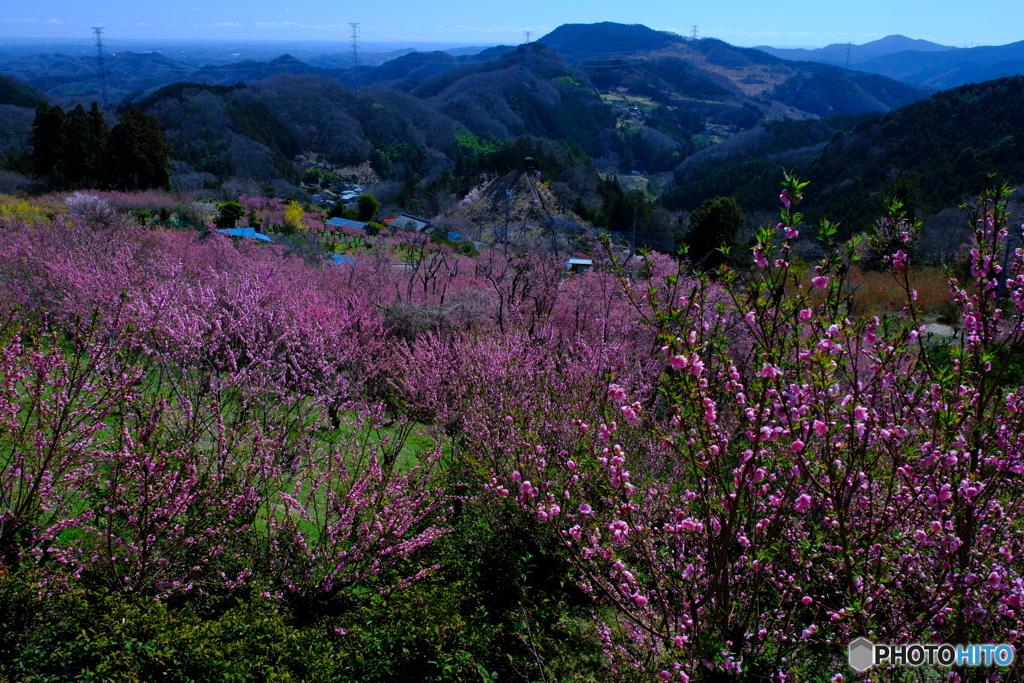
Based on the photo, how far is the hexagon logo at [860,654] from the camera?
3.16 m

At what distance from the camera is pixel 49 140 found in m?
34.5

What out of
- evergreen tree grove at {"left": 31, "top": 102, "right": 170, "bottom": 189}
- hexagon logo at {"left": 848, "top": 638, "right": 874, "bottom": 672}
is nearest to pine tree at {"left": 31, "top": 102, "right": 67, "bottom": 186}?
evergreen tree grove at {"left": 31, "top": 102, "right": 170, "bottom": 189}

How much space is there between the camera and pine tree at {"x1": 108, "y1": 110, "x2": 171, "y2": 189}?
122 ft

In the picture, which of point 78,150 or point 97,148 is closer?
point 78,150

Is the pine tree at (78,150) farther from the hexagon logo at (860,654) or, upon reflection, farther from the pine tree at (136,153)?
the hexagon logo at (860,654)

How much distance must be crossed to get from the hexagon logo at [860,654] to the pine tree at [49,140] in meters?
43.6

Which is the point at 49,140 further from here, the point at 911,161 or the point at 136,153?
the point at 911,161

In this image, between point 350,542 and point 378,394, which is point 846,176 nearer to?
point 378,394

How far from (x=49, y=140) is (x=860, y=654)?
4373 centimetres

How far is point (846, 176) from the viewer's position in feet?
184

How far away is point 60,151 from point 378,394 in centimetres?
3527

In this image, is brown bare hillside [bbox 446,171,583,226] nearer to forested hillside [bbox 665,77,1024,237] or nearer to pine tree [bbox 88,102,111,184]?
forested hillside [bbox 665,77,1024,237]

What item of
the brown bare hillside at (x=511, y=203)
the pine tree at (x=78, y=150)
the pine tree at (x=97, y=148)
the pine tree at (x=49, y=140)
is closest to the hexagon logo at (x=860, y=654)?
the brown bare hillside at (x=511, y=203)

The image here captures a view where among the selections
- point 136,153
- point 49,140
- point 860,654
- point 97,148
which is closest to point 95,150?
point 97,148
